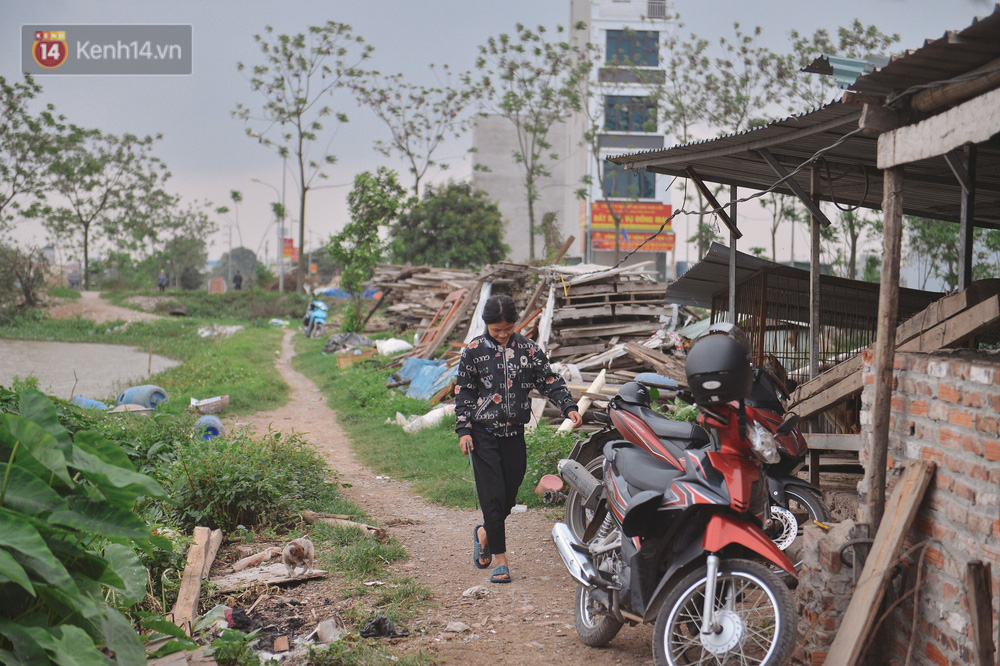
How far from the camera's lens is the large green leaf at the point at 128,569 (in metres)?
3.38

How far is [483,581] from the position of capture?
539cm

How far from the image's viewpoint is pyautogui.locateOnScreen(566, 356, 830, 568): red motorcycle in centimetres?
420

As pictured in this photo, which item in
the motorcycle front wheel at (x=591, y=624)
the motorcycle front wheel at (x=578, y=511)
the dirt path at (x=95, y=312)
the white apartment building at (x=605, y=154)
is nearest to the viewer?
the motorcycle front wheel at (x=591, y=624)

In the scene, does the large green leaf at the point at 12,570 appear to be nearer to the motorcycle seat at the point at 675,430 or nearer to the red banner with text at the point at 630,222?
the motorcycle seat at the point at 675,430

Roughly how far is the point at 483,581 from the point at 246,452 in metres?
2.53

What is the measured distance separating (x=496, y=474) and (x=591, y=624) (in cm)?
128

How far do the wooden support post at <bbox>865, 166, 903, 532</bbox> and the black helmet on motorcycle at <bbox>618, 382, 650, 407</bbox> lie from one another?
4.43 feet

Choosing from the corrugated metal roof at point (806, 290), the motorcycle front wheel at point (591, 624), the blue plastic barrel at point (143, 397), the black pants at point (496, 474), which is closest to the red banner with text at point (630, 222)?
the blue plastic barrel at point (143, 397)

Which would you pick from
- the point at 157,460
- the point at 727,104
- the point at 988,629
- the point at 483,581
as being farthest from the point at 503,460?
the point at 727,104

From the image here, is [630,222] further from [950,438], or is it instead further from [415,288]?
[950,438]

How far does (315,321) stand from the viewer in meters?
27.9

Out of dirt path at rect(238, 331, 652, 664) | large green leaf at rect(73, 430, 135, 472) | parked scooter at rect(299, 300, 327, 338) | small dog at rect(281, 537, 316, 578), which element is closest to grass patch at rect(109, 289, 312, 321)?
parked scooter at rect(299, 300, 327, 338)

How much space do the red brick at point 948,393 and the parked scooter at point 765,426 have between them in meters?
0.84

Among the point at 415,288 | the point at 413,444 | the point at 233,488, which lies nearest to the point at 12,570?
the point at 233,488
